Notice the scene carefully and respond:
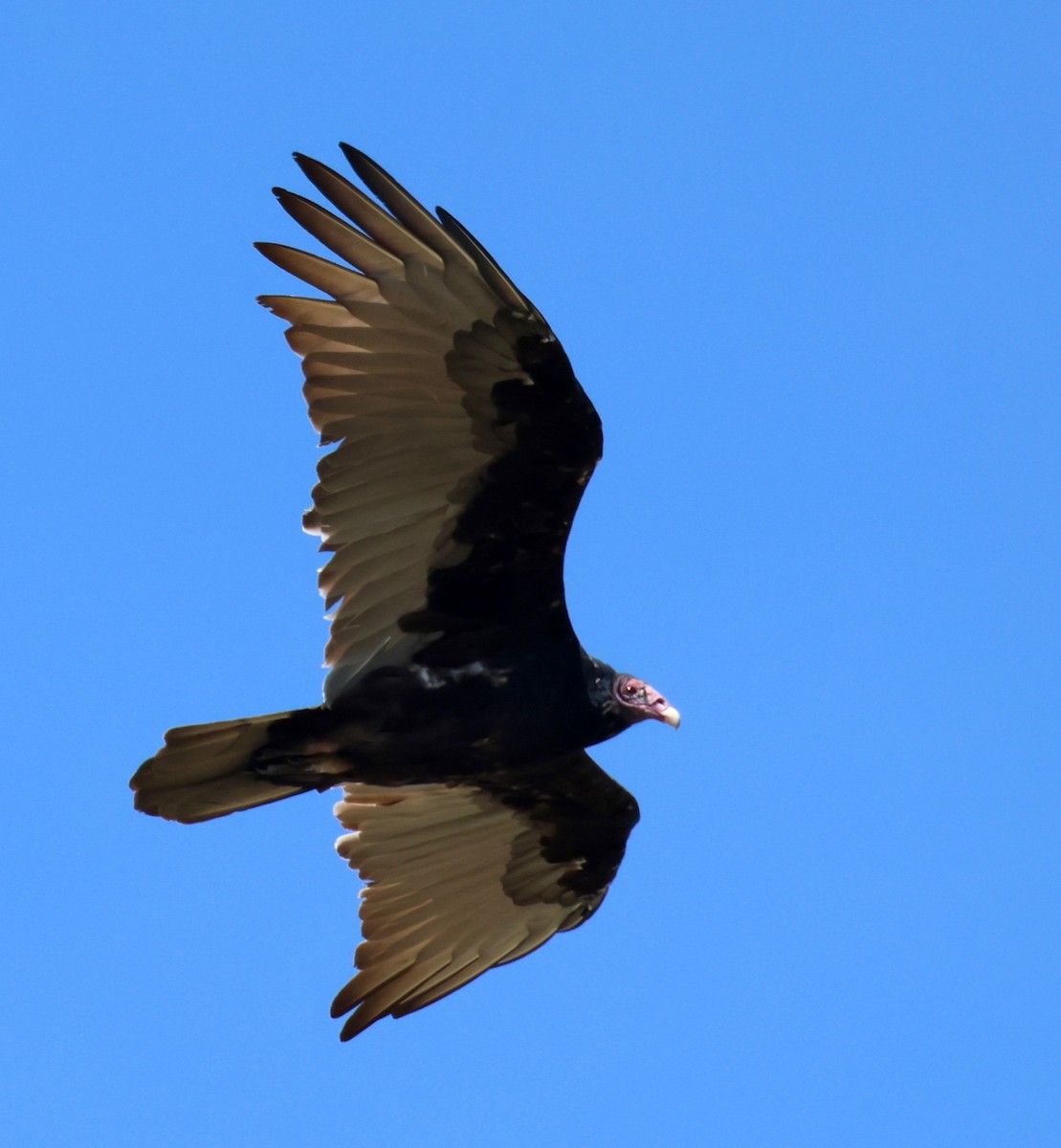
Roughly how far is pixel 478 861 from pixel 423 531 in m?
2.06

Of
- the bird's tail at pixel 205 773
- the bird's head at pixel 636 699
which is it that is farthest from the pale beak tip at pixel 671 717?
the bird's tail at pixel 205 773

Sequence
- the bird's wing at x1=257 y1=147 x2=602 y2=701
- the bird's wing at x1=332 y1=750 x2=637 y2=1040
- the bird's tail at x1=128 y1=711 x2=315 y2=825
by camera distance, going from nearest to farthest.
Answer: the bird's wing at x1=257 y1=147 x2=602 y2=701, the bird's tail at x1=128 y1=711 x2=315 y2=825, the bird's wing at x1=332 y1=750 x2=637 y2=1040

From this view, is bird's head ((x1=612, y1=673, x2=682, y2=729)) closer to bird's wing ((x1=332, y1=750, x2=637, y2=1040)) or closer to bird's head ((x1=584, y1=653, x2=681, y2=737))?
bird's head ((x1=584, y1=653, x2=681, y2=737))

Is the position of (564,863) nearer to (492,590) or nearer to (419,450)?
(492,590)

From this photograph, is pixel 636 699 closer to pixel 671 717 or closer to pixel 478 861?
pixel 671 717

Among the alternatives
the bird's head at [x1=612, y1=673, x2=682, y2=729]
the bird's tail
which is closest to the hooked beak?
the bird's head at [x1=612, y1=673, x2=682, y2=729]

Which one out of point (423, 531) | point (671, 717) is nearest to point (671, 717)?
point (671, 717)

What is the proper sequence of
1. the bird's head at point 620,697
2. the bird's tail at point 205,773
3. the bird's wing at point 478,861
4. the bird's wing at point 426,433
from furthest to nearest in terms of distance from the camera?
the bird's wing at point 478,861 → the bird's head at point 620,697 → the bird's tail at point 205,773 → the bird's wing at point 426,433

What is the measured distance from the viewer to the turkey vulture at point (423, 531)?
7.58 metres

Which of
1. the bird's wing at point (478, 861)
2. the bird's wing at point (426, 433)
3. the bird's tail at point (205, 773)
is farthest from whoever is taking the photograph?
the bird's wing at point (478, 861)

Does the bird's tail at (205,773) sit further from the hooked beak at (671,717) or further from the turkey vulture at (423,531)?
the hooked beak at (671,717)

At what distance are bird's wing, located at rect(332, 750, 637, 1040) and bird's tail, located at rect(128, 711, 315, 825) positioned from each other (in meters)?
1.21

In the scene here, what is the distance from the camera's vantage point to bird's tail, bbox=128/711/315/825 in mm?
7836

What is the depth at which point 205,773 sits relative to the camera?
26.0 feet
